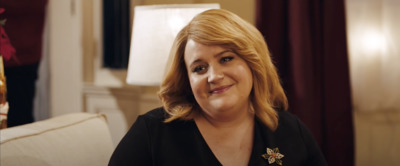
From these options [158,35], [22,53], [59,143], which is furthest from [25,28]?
[59,143]

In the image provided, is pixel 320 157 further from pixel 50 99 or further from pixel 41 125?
pixel 50 99

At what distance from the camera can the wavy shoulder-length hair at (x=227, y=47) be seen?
51.6 inches

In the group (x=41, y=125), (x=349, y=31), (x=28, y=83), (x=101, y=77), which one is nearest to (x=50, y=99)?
(x=28, y=83)

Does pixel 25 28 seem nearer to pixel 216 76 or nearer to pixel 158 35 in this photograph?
pixel 158 35

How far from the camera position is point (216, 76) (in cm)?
129

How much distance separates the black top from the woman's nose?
195mm

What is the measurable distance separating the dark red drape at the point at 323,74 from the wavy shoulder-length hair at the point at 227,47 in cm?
61

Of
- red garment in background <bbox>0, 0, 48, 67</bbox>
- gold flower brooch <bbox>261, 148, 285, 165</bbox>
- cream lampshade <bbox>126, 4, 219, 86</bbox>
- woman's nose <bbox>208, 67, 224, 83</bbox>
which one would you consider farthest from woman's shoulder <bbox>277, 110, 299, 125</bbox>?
red garment in background <bbox>0, 0, 48, 67</bbox>

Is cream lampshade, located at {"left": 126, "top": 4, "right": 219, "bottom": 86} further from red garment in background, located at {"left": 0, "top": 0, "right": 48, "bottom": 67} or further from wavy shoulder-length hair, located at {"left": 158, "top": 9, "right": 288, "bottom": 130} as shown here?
red garment in background, located at {"left": 0, "top": 0, "right": 48, "bottom": 67}

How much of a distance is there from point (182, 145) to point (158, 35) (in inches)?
22.0

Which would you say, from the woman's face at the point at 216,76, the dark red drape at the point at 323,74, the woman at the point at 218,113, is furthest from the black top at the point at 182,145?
the dark red drape at the point at 323,74

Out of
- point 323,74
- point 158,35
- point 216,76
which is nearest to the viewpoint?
point 216,76

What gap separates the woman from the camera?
131 centimetres

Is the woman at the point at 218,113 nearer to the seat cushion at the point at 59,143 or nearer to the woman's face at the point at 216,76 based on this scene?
the woman's face at the point at 216,76
